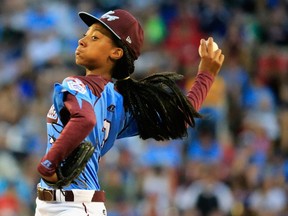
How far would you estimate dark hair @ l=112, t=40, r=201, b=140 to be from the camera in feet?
14.7

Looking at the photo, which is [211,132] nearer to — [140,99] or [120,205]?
[120,205]

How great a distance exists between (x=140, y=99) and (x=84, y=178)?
1.86 feet

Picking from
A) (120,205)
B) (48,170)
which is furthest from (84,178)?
(120,205)

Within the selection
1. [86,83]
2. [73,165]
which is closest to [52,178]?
[73,165]

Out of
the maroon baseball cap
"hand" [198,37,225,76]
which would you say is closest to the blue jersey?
the maroon baseball cap

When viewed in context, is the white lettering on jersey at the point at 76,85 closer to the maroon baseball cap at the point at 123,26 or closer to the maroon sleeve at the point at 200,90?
the maroon baseball cap at the point at 123,26

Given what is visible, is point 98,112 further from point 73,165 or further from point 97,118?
point 73,165

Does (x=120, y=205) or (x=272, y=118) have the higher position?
(x=272, y=118)

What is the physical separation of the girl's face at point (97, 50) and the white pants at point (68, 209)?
756 millimetres

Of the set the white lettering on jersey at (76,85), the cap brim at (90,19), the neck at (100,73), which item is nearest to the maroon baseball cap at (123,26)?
the cap brim at (90,19)

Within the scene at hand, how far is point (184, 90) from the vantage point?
11273 millimetres

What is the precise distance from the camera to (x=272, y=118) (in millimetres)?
11117

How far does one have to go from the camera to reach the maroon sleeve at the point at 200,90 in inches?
186

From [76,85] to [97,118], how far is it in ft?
0.80
